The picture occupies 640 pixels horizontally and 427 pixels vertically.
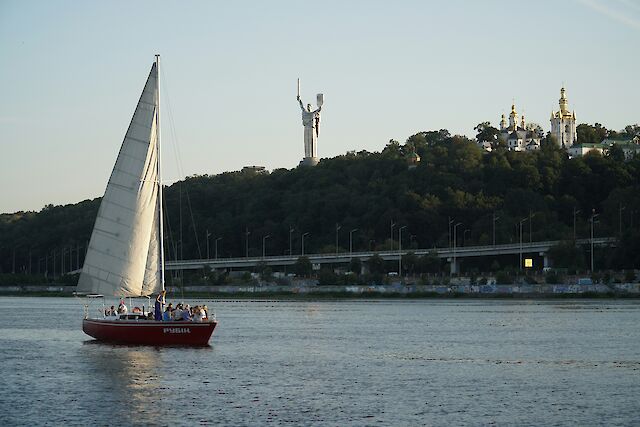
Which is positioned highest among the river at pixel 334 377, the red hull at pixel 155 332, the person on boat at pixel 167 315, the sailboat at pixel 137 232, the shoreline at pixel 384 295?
the sailboat at pixel 137 232

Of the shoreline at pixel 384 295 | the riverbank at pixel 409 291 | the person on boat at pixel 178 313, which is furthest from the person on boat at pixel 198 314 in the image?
the shoreline at pixel 384 295

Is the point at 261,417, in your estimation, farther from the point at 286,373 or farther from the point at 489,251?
the point at 489,251

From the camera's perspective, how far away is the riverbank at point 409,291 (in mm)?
143000

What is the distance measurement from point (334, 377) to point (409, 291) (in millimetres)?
110498

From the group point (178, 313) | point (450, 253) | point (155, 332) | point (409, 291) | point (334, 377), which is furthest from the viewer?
point (450, 253)

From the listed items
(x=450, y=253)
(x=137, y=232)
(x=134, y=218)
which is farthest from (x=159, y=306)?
(x=450, y=253)

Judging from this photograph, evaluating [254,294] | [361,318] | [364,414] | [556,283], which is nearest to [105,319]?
[364,414]

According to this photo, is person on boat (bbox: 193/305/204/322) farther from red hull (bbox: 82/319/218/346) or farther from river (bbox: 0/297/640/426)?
river (bbox: 0/297/640/426)

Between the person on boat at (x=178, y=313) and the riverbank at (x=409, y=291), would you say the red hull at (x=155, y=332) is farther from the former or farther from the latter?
the riverbank at (x=409, y=291)

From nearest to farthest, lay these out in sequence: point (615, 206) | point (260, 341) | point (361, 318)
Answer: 1. point (260, 341)
2. point (361, 318)
3. point (615, 206)

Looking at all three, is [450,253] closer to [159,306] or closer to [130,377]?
[159,306]

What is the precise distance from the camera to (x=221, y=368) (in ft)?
175

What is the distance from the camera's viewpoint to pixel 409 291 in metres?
161

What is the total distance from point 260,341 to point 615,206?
12255cm
